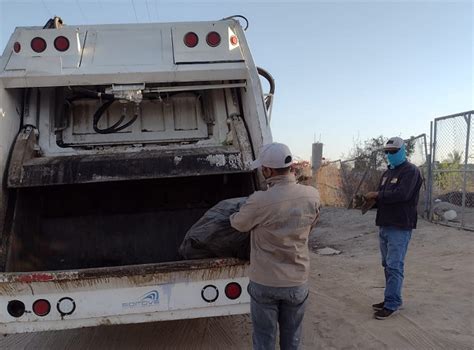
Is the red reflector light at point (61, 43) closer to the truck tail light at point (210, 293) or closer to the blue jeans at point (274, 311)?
the truck tail light at point (210, 293)

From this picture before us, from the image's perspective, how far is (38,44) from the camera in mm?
4168

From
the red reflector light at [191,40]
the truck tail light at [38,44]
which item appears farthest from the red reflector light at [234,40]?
the truck tail light at [38,44]

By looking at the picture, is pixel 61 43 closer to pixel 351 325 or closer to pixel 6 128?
pixel 6 128

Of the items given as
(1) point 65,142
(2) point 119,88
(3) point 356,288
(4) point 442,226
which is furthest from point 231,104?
(4) point 442,226

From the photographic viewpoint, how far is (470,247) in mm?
7555

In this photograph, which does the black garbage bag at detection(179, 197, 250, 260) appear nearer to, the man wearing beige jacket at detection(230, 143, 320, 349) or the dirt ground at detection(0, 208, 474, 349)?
the man wearing beige jacket at detection(230, 143, 320, 349)

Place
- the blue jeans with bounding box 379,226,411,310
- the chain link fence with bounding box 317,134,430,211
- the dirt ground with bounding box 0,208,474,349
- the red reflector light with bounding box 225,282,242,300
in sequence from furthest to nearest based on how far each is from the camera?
1. the chain link fence with bounding box 317,134,430,211
2. the blue jeans with bounding box 379,226,411,310
3. the dirt ground with bounding box 0,208,474,349
4. the red reflector light with bounding box 225,282,242,300

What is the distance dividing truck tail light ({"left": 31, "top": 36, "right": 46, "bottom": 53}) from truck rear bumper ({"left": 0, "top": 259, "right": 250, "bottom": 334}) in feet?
6.40

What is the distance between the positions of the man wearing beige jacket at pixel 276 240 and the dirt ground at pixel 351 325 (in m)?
1.48

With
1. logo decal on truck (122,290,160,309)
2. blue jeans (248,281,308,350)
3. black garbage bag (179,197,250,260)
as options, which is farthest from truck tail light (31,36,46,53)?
blue jeans (248,281,308,350)

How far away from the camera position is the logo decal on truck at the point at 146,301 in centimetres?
330

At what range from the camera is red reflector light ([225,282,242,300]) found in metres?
3.41

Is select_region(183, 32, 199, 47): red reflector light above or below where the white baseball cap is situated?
above

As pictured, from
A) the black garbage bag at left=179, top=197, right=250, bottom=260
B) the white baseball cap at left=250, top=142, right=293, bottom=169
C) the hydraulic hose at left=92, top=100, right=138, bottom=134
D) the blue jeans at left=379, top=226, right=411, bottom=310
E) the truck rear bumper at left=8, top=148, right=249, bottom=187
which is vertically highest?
the hydraulic hose at left=92, top=100, right=138, bottom=134
